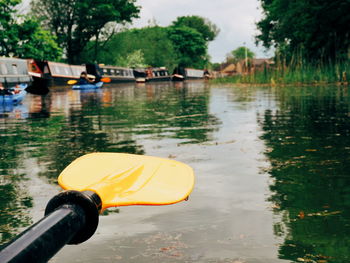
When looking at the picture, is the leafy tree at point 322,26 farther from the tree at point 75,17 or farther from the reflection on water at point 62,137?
the tree at point 75,17

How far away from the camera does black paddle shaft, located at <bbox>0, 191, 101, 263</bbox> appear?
1403 mm

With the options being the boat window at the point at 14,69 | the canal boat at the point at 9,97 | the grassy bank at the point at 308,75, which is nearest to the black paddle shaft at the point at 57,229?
the canal boat at the point at 9,97

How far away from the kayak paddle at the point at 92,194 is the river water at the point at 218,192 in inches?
10.6

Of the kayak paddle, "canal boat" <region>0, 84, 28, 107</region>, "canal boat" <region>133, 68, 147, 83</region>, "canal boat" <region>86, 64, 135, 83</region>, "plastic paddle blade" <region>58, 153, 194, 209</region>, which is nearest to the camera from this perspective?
the kayak paddle

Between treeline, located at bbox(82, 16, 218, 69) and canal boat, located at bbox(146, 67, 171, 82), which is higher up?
treeline, located at bbox(82, 16, 218, 69)

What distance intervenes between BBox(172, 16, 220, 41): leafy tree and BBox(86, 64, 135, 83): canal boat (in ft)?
168

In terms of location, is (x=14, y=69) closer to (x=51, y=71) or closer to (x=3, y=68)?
(x=3, y=68)

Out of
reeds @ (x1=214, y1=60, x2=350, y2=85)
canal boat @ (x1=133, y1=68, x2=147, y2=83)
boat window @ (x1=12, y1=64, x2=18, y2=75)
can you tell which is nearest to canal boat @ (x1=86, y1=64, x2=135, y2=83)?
canal boat @ (x1=133, y1=68, x2=147, y2=83)

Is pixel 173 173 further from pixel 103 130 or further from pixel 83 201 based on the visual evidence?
pixel 103 130

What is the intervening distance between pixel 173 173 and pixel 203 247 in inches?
19.9

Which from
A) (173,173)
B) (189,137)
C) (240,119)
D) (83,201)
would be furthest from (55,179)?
(240,119)

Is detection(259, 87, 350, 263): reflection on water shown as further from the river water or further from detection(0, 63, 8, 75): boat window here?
detection(0, 63, 8, 75): boat window

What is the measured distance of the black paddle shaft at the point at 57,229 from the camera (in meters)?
1.40

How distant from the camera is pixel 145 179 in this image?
271cm
